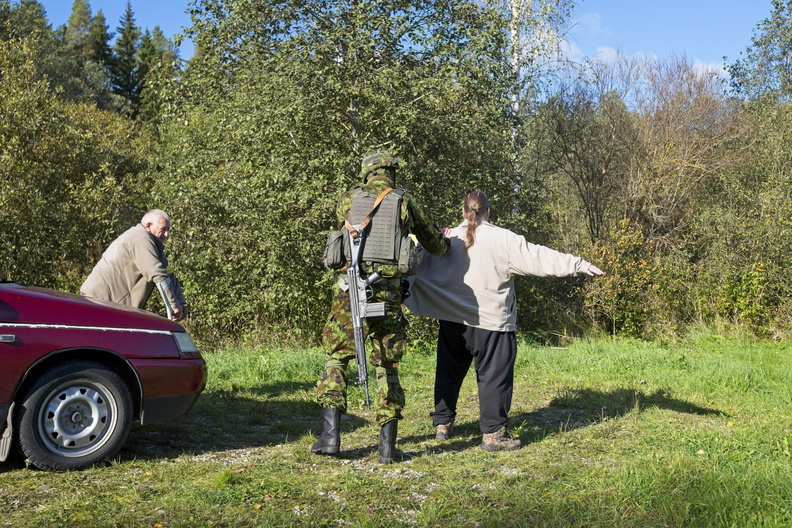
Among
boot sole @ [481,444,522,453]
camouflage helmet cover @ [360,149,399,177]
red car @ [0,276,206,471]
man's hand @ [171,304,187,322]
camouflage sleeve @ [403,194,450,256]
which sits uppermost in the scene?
camouflage helmet cover @ [360,149,399,177]

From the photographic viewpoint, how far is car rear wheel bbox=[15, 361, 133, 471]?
456 cm

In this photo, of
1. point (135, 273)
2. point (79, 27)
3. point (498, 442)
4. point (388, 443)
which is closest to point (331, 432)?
point (388, 443)

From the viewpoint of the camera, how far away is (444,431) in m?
6.04

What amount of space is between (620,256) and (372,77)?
20.1ft

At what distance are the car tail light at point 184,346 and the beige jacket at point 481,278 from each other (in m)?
1.61

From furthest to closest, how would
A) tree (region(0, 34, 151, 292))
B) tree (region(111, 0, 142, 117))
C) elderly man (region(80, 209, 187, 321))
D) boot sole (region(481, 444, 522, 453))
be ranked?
1. tree (region(111, 0, 142, 117))
2. tree (region(0, 34, 151, 292))
3. elderly man (region(80, 209, 187, 321))
4. boot sole (region(481, 444, 522, 453))

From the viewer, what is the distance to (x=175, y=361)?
204 inches

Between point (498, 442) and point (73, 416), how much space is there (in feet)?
9.62

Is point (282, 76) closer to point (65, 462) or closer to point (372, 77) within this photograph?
point (372, 77)

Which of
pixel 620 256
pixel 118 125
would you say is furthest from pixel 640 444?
pixel 118 125

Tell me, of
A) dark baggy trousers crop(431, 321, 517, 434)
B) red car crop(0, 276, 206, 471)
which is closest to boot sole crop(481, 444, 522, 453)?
dark baggy trousers crop(431, 321, 517, 434)

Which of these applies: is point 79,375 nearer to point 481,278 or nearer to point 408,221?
point 408,221

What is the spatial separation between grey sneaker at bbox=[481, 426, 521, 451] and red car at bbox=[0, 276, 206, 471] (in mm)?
2146

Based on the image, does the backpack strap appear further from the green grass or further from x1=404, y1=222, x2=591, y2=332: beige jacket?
the green grass
